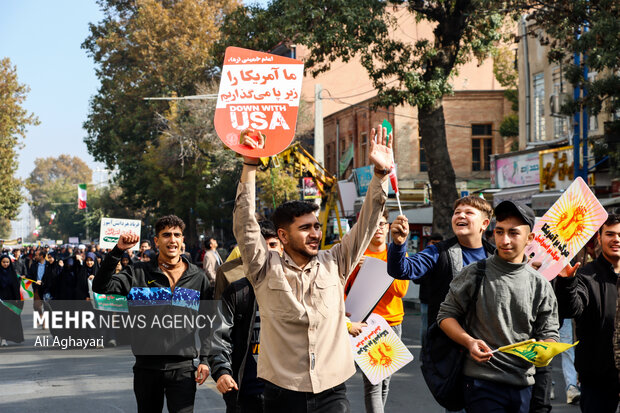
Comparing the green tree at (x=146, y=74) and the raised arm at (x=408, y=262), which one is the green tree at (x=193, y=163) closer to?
the green tree at (x=146, y=74)

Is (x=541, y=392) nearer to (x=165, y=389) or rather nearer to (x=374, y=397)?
(x=374, y=397)

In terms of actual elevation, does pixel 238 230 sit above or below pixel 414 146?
below

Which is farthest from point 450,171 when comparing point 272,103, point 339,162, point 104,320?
point 339,162

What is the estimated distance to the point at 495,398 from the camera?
4254 millimetres

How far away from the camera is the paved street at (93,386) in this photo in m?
8.73

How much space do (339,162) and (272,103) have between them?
3914 cm

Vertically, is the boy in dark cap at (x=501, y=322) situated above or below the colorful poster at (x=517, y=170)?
below

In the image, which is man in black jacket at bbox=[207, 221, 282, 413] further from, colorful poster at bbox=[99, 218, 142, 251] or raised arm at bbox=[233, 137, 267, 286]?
colorful poster at bbox=[99, 218, 142, 251]

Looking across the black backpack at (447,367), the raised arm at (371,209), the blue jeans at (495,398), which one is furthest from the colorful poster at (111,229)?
the blue jeans at (495,398)

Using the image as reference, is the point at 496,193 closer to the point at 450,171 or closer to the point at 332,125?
the point at 450,171

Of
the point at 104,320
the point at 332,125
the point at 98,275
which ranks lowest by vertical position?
the point at 104,320

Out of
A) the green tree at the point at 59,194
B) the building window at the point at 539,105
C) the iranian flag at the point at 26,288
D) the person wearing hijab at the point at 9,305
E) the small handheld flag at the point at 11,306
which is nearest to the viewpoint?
the person wearing hijab at the point at 9,305

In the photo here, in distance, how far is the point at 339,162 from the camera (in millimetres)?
44531

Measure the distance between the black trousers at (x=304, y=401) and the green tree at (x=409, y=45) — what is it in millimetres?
15212
